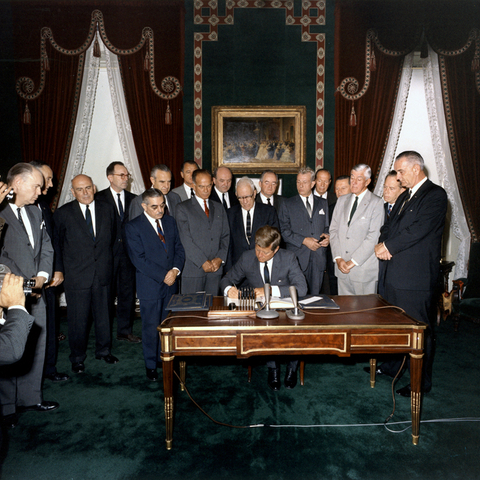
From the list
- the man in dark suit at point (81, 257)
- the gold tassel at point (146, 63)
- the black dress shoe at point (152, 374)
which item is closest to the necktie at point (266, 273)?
the black dress shoe at point (152, 374)

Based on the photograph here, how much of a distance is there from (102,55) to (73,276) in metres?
3.92

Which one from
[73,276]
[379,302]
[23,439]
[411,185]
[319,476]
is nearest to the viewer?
[319,476]

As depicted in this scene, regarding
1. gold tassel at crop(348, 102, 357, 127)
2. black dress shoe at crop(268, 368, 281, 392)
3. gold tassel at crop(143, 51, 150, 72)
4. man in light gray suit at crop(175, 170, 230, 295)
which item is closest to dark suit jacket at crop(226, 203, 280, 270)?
man in light gray suit at crop(175, 170, 230, 295)

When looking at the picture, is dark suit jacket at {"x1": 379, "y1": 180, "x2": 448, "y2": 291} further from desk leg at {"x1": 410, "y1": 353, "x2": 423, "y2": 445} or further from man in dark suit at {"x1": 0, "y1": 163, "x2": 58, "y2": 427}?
man in dark suit at {"x1": 0, "y1": 163, "x2": 58, "y2": 427}

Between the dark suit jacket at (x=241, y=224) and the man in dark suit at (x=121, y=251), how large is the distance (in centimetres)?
127

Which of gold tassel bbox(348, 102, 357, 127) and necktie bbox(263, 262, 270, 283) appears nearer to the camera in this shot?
necktie bbox(263, 262, 270, 283)

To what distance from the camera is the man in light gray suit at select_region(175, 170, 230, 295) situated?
13.2ft

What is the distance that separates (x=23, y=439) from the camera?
272 centimetres

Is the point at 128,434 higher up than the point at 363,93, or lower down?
lower down

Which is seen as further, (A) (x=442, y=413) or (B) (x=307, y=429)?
(A) (x=442, y=413)

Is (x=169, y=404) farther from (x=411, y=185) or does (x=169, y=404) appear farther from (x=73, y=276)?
(x=411, y=185)

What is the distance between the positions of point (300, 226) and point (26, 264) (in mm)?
2844

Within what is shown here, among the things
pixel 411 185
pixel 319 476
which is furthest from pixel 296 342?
pixel 411 185

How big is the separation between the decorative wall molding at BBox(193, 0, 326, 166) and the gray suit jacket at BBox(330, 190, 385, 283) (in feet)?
8.32
